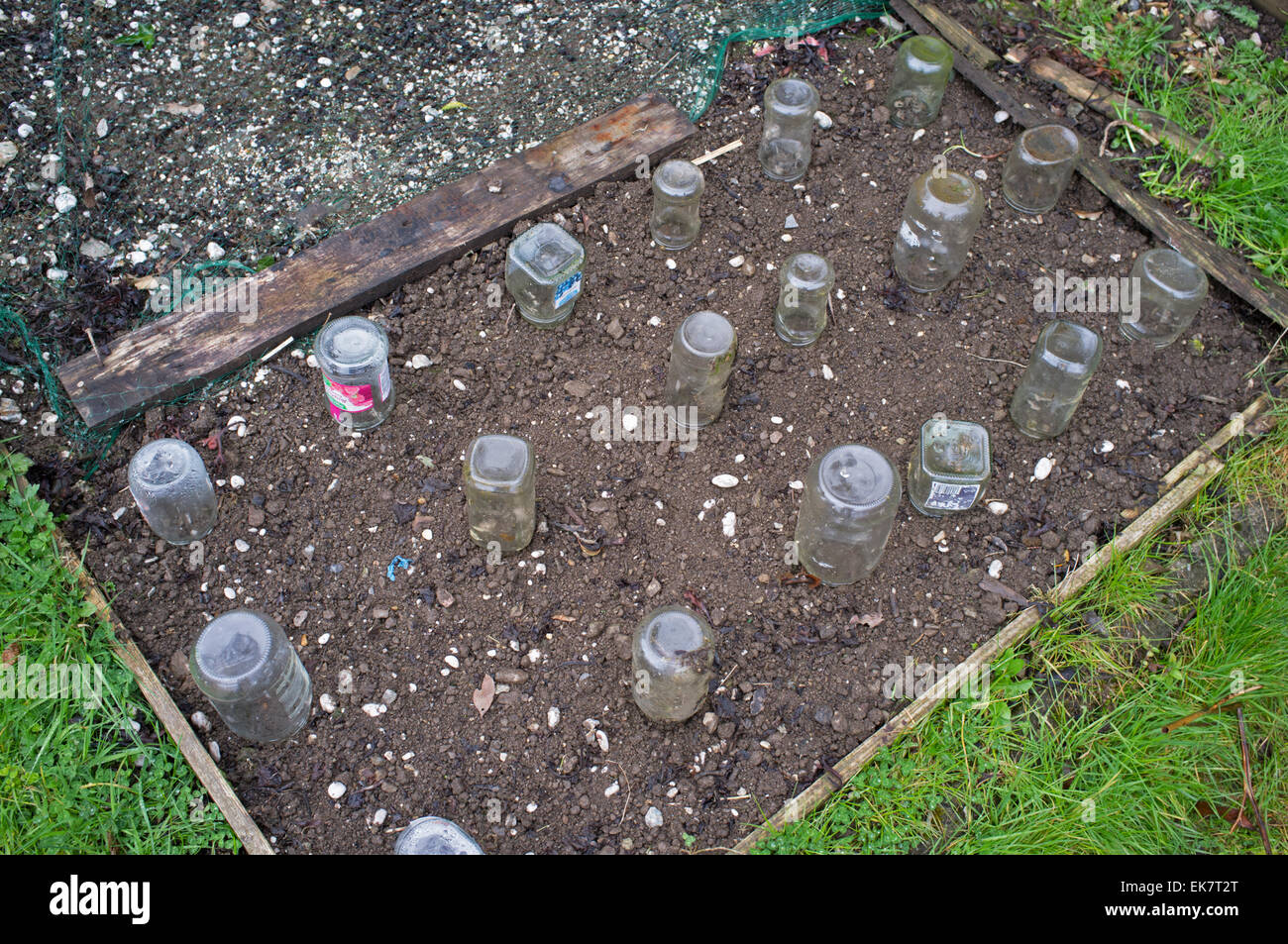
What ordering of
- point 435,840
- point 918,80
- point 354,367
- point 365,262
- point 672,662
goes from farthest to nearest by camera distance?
1. point 918,80
2. point 365,262
3. point 354,367
4. point 672,662
5. point 435,840

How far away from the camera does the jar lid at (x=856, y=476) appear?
3.03 m

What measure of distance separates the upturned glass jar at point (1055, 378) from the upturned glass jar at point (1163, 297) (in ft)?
1.53

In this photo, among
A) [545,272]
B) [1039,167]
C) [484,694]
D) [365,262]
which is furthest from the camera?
[1039,167]

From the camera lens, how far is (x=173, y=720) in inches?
113

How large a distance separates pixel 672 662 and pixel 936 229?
198 centimetres

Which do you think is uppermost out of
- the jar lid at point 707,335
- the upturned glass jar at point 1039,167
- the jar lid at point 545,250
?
the upturned glass jar at point 1039,167

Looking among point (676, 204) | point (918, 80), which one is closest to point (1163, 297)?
point (918, 80)

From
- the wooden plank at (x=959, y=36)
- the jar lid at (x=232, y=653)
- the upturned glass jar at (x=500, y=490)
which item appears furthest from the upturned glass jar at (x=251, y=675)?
the wooden plank at (x=959, y=36)

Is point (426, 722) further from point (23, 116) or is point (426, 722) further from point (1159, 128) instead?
point (1159, 128)

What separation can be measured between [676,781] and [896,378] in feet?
5.43

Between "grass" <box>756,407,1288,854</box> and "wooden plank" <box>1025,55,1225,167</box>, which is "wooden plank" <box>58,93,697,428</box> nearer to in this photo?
"wooden plank" <box>1025,55,1225,167</box>

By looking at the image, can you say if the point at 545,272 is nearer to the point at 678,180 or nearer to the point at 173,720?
the point at 678,180

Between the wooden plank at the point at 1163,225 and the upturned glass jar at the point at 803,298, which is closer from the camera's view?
the upturned glass jar at the point at 803,298

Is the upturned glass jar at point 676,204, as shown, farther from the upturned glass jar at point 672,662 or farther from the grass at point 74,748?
the grass at point 74,748
